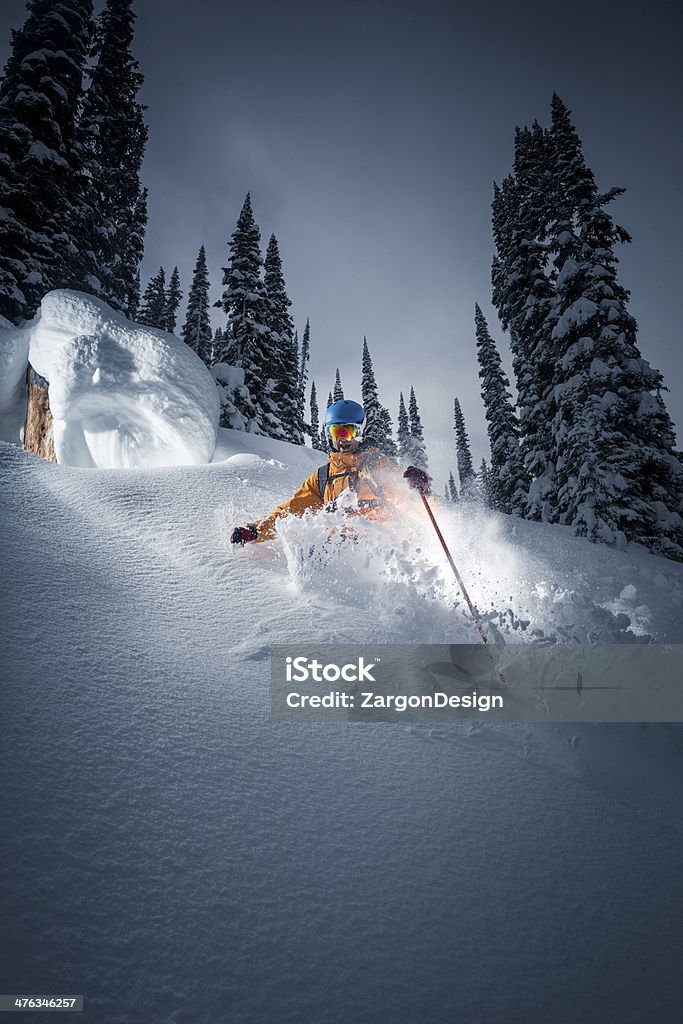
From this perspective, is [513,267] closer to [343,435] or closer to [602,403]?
[602,403]

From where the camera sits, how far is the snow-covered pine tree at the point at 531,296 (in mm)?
15422

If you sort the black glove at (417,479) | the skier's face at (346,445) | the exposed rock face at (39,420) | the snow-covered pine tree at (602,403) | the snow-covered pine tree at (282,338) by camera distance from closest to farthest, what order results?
the black glove at (417,479)
the skier's face at (346,445)
the exposed rock face at (39,420)
the snow-covered pine tree at (602,403)
the snow-covered pine tree at (282,338)

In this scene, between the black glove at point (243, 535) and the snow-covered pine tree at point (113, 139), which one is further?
the snow-covered pine tree at point (113, 139)

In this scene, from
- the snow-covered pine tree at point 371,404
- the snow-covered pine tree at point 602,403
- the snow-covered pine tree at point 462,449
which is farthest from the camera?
the snow-covered pine tree at point 462,449

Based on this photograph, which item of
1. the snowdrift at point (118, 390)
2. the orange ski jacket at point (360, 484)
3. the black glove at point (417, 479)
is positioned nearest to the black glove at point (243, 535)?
the orange ski jacket at point (360, 484)

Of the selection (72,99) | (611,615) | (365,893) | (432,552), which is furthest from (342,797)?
(72,99)

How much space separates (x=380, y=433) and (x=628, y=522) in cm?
2938

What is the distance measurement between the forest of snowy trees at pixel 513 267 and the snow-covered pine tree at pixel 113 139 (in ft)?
0.18

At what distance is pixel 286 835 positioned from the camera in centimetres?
156

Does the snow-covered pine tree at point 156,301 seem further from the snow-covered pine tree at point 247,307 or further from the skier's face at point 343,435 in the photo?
the skier's face at point 343,435

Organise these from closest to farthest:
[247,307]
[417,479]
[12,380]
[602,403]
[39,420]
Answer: [417,479] < [39,420] < [12,380] < [602,403] < [247,307]

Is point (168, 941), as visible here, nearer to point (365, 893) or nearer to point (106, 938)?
point (106, 938)

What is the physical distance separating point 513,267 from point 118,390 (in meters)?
17.0

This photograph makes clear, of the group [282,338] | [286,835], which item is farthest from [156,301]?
[286,835]
